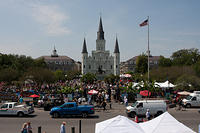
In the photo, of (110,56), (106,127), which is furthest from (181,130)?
(110,56)

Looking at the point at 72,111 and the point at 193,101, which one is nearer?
the point at 72,111

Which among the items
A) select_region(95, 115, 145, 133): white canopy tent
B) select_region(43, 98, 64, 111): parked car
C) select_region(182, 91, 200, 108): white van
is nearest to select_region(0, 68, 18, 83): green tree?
select_region(43, 98, 64, 111): parked car

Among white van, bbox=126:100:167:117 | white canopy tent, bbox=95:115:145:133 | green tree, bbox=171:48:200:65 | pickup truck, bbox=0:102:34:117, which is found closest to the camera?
white canopy tent, bbox=95:115:145:133

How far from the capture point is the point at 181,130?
7523mm

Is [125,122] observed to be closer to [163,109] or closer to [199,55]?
[163,109]

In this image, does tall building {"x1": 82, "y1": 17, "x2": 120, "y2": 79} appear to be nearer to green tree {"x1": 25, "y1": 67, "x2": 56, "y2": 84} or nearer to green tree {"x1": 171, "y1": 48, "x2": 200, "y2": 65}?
green tree {"x1": 171, "y1": 48, "x2": 200, "y2": 65}

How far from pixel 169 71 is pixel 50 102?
33.6m

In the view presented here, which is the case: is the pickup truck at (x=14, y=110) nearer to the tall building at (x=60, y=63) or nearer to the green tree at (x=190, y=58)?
the green tree at (x=190, y=58)

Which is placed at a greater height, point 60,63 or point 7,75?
point 60,63

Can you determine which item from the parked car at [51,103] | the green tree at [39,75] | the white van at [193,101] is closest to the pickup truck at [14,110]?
the parked car at [51,103]

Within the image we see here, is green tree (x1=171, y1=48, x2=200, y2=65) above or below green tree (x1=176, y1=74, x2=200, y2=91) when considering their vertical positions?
above

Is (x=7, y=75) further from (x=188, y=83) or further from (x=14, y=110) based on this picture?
(x=188, y=83)

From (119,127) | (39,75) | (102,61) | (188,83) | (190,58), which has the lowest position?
(119,127)

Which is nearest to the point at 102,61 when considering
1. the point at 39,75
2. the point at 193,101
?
the point at 39,75
